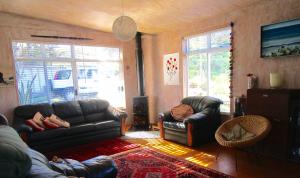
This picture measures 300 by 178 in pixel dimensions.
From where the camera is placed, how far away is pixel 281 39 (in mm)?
3141

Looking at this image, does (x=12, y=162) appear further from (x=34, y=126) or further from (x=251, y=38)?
(x=251, y=38)

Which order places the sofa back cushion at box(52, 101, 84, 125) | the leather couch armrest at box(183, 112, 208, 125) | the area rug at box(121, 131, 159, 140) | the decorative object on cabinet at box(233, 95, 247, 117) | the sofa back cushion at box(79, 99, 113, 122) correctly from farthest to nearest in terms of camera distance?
1. the sofa back cushion at box(79, 99, 113, 122)
2. the area rug at box(121, 131, 159, 140)
3. the sofa back cushion at box(52, 101, 84, 125)
4. the leather couch armrest at box(183, 112, 208, 125)
5. the decorative object on cabinet at box(233, 95, 247, 117)

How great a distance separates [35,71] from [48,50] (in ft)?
1.88

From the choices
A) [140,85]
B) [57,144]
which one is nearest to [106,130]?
[57,144]

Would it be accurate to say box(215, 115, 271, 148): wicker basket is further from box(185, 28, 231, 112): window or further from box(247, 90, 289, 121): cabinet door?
box(185, 28, 231, 112): window

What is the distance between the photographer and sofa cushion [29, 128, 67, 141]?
3.54 meters

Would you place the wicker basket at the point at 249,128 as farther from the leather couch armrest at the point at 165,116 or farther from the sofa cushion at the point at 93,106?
the sofa cushion at the point at 93,106

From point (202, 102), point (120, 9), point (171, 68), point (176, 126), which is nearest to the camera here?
point (120, 9)

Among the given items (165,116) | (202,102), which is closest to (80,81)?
(165,116)

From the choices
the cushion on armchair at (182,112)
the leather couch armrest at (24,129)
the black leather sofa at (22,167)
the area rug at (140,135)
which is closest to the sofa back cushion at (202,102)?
the cushion on armchair at (182,112)

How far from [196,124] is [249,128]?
90cm

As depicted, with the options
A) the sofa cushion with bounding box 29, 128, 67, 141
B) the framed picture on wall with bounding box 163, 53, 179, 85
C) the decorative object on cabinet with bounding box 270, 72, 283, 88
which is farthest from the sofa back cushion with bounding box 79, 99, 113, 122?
the decorative object on cabinet with bounding box 270, 72, 283, 88

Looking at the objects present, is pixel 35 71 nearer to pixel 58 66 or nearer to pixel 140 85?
pixel 58 66

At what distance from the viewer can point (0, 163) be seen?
0.96 metres
